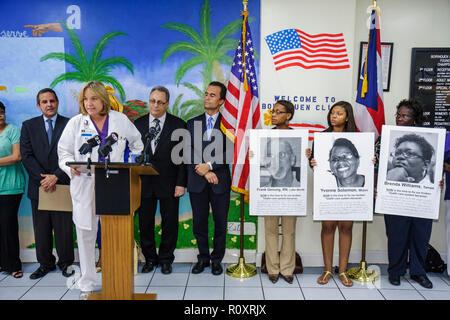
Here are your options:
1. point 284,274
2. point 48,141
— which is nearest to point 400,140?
point 284,274

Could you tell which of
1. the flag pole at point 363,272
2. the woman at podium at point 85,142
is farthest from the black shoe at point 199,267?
the flag pole at point 363,272

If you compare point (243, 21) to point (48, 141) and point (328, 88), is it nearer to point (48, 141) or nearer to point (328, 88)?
point (328, 88)

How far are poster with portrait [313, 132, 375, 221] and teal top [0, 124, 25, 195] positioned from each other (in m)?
3.20

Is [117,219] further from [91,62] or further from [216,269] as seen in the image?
[91,62]

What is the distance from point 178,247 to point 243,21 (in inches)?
107

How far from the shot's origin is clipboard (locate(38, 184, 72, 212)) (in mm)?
3342

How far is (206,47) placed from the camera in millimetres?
3846

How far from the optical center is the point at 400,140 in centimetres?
311

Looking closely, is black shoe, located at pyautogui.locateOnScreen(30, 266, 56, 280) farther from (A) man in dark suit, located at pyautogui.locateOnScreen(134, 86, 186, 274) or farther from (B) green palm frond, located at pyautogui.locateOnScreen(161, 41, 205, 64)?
(B) green palm frond, located at pyautogui.locateOnScreen(161, 41, 205, 64)

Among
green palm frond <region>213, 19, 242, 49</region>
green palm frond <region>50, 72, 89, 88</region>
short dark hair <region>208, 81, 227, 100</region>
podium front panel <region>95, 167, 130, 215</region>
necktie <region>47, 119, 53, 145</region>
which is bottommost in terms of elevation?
podium front panel <region>95, 167, 130, 215</region>

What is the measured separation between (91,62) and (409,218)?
3.92 meters

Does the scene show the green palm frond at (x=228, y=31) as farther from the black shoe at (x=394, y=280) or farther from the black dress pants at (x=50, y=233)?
the black shoe at (x=394, y=280)

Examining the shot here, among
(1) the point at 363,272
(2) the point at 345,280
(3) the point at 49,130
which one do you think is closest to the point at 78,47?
(3) the point at 49,130

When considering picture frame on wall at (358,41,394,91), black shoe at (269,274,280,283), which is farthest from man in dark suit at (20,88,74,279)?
picture frame on wall at (358,41,394,91)
